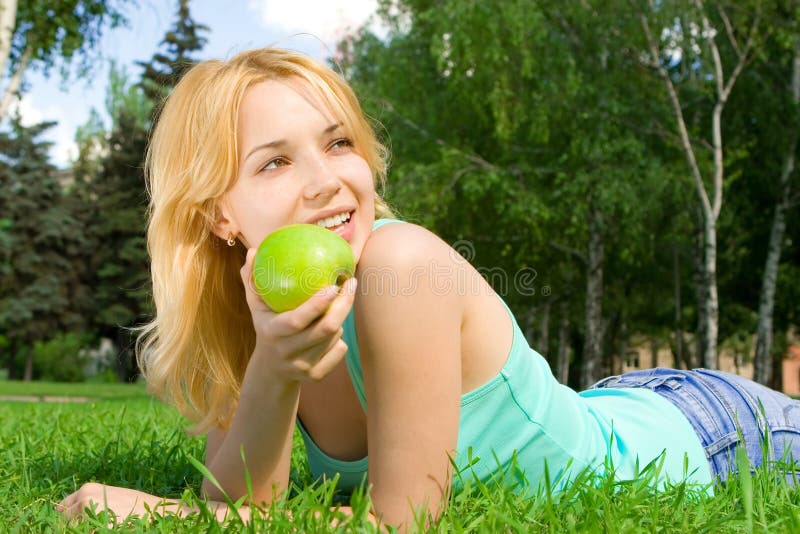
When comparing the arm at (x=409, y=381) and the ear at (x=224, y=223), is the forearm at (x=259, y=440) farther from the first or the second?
the ear at (x=224, y=223)

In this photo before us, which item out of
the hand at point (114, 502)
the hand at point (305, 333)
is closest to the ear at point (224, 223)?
the hand at point (305, 333)

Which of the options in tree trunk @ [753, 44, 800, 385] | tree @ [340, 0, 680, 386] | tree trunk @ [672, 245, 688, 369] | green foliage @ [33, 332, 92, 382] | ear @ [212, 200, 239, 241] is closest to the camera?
ear @ [212, 200, 239, 241]

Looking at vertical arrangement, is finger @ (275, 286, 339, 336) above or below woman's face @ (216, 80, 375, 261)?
below

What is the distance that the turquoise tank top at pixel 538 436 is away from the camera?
7.25 ft

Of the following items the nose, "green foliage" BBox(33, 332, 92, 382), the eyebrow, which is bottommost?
"green foliage" BBox(33, 332, 92, 382)

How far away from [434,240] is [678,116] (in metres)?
14.5

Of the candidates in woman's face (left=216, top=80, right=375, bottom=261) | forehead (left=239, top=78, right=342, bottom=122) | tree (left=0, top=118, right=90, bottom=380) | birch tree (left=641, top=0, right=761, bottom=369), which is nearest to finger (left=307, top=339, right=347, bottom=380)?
woman's face (left=216, top=80, right=375, bottom=261)

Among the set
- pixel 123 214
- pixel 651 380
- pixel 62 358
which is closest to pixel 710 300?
pixel 651 380

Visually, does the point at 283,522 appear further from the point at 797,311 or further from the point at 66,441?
the point at 797,311

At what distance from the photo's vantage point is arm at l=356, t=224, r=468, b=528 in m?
1.88

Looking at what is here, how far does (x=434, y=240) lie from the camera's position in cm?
204

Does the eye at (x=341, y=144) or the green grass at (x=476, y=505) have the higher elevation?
the eye at (x=341, y=144)

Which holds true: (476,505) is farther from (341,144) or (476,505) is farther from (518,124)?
(518,124)

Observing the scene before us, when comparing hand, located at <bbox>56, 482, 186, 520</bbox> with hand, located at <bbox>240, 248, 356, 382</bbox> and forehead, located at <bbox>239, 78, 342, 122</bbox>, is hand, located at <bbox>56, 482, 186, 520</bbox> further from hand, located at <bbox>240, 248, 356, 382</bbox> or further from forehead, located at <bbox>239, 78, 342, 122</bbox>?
forehead, located at <bbox>239, 78, 342, 122</bbox>
